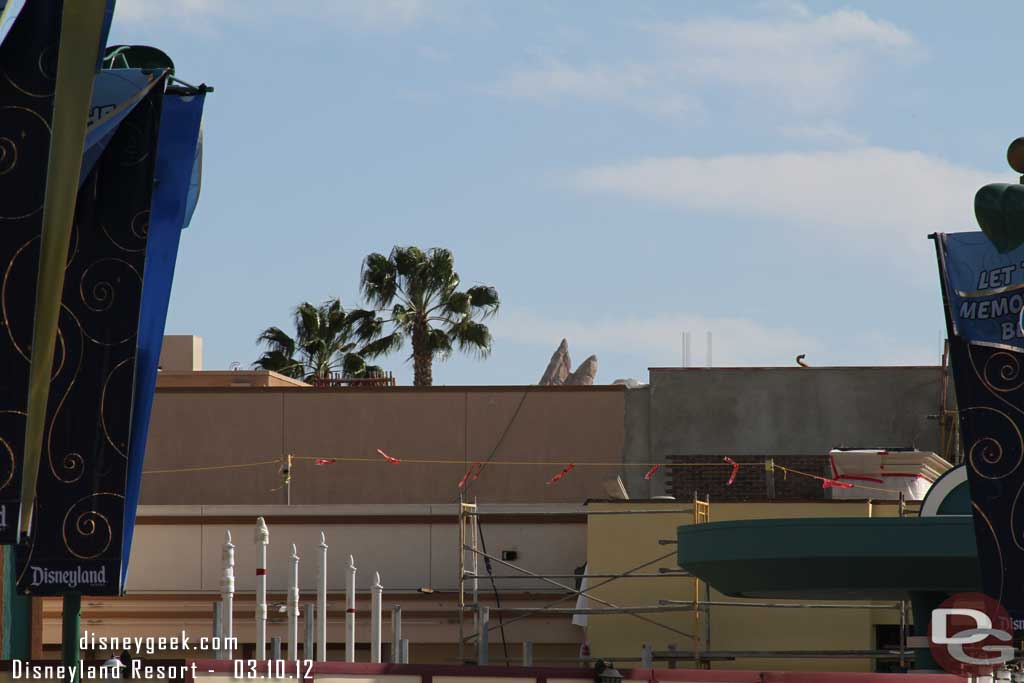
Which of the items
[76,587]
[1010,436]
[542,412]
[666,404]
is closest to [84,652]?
[542,412]

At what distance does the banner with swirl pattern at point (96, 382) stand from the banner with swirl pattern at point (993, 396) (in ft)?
23.1

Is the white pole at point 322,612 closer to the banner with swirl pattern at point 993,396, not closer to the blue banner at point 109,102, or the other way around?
the blue banner at point 109,102

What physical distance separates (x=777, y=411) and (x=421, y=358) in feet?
61.9

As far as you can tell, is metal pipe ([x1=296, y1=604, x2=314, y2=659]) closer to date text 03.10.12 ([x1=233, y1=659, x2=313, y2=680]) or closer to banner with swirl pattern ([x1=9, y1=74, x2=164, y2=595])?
date text 03.10.12 ([x1=233, y1=659, x2=313, y2=680])

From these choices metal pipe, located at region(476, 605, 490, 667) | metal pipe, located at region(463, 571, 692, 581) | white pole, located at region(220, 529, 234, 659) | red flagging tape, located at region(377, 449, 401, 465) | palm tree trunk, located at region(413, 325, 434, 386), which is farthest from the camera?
palm tree trunk, located at region(413, 325, 434, 386)

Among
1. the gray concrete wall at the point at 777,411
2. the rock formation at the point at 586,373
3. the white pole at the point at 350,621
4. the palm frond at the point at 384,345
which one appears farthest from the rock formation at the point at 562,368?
the white pole at the point at 350,621

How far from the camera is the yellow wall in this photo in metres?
28.3

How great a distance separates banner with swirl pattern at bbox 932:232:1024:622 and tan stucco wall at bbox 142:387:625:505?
64.9 ft

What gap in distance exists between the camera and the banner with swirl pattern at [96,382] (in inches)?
557

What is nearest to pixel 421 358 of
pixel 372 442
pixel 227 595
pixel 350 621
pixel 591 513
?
pixel 372 442

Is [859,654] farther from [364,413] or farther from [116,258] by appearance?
[116,258]

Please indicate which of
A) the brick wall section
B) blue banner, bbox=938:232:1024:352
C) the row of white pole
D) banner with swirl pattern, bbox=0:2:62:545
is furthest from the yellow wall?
banner with swirl pattern, bbox=0:2:62:545

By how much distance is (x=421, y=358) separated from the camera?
171 feet

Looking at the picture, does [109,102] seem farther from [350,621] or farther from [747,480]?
[747,480]
